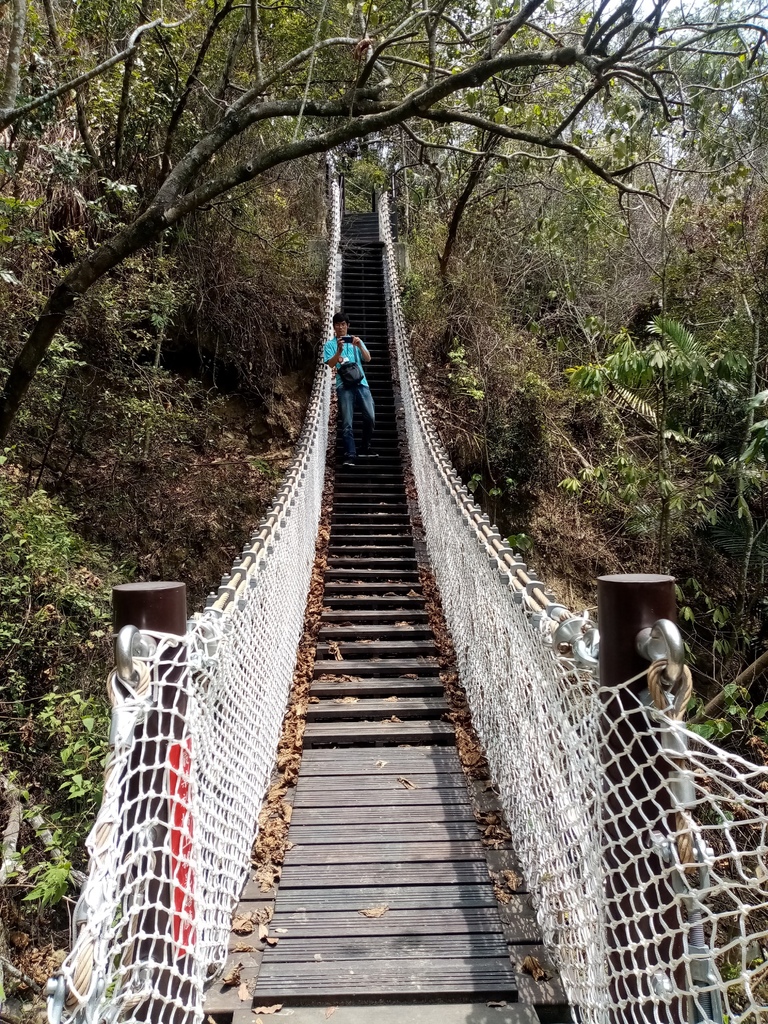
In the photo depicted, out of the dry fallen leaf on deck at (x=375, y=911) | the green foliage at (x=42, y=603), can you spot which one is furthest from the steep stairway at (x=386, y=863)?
the green foliage at (x=42, y=603)

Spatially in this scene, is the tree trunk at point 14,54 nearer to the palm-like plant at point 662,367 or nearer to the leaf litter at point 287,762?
the leaf litter at point 287,762

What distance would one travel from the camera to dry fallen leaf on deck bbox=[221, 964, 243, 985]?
1.48m

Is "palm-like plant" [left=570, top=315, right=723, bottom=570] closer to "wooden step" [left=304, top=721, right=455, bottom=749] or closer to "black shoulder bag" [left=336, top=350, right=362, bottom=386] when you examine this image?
"black shoulder bag" [left=336, top=350, right=362, bottom=386]

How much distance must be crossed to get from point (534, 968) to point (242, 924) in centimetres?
71

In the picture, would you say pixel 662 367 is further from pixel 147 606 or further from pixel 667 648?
pixel 147 606

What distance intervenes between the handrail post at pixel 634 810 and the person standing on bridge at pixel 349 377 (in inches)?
167

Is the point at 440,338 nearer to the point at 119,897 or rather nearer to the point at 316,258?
the point at 316,258

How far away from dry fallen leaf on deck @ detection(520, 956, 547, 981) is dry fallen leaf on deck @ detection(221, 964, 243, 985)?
25.7 inches

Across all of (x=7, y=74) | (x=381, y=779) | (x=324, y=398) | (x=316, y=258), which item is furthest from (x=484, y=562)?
(x=316, y=258)

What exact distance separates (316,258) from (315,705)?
292 inches

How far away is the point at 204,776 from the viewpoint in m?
1.44

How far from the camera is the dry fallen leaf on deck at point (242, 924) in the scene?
1622 mm

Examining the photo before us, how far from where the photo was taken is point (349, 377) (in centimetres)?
514

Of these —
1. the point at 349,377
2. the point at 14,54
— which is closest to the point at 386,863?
the point at 14,54
